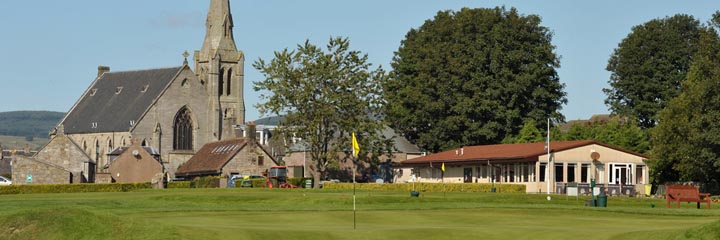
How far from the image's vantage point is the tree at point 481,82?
108 metres

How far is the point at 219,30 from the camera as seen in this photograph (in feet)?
494

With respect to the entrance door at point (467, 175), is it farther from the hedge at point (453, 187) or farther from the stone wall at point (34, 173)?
the stone wall at point (34, 173)

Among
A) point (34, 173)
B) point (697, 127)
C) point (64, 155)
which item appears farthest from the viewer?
point (64, 155)

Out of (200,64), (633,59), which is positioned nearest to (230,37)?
(200,64)

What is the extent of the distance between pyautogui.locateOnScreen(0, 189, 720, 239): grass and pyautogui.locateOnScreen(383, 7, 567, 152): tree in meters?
41.6

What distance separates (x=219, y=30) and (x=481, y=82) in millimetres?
50523

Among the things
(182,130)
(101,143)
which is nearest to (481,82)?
(182,130)

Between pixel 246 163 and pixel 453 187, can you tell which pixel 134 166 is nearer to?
pixel 246 163

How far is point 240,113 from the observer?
15025 centimetres

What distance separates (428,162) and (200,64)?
190 feet

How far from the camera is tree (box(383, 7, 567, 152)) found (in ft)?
354

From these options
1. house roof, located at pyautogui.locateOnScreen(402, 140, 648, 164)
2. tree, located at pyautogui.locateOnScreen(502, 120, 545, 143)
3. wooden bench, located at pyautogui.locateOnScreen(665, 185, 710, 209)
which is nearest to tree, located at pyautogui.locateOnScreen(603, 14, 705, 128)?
tree, located at pyautogui.locateOnScreen(502, 120, 545, 143)

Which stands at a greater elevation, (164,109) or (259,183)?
(164,109)

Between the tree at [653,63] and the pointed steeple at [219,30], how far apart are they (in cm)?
5448
